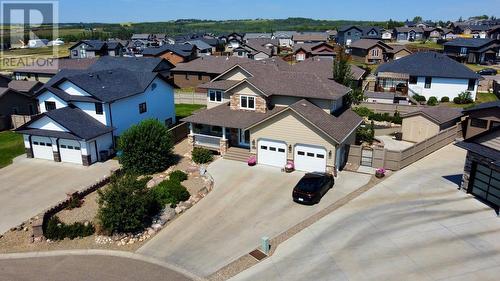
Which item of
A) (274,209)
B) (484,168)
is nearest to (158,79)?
(274,209)

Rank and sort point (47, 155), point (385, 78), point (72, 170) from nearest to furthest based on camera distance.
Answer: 1. point (72, 170)
2. point (47, 155)
3. point (385, 78)

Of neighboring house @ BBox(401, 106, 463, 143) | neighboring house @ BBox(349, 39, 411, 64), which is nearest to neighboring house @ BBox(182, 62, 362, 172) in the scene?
neighboring house @ BBox(401, 106, 463, 143)

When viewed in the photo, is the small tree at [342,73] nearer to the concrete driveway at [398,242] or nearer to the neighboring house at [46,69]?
the concrete driveway at [398,242]

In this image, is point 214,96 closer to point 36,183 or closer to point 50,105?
point 50,105

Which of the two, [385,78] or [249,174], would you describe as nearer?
[249,174]

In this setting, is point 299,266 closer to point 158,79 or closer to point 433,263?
point 433,263

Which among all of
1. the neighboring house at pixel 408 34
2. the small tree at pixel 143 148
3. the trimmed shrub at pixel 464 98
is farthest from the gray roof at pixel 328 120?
the neighboring house at pixel 408 34
